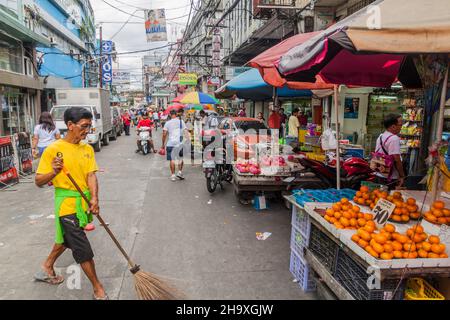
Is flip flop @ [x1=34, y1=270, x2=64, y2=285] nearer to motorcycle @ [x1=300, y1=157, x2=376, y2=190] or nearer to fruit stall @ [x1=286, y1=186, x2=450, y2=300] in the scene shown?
fruit stall @ [x1=286, y1=186, x2=450, y2=300]

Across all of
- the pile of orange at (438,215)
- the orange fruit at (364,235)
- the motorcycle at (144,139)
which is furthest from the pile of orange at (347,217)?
the motorcycle at (144,139)

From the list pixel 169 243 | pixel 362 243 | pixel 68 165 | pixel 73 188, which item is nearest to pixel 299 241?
pixel 362 243

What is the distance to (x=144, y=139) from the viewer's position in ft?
48.4

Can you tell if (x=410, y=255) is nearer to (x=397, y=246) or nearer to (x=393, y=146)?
(x=397, y=246)

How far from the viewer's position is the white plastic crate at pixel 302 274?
3766 mm

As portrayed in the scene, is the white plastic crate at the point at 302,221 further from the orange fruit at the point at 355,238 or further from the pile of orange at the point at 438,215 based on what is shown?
the pile of orange at the point at 438,215

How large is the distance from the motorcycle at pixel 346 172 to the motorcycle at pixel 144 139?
384 inches

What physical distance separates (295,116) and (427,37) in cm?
1189

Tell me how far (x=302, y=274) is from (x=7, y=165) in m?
8.46

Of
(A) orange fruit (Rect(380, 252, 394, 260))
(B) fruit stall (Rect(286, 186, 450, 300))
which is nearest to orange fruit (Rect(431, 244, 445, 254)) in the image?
(B) fruit stall (Rect(286, 186, 450, 300))

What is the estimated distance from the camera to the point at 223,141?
961cm

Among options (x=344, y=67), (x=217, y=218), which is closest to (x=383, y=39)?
(x=344, y=67)

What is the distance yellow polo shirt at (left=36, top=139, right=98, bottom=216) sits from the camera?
3318mm
